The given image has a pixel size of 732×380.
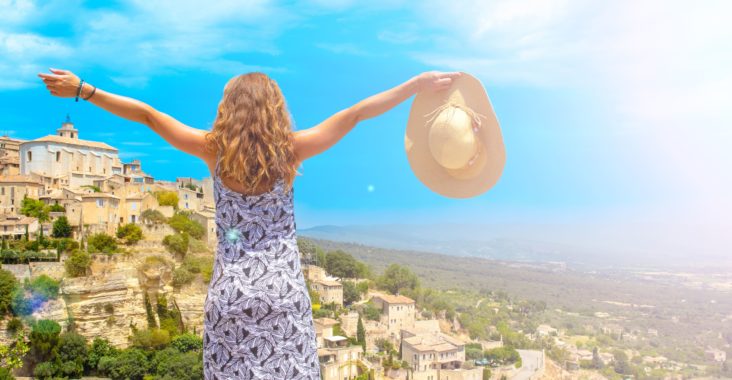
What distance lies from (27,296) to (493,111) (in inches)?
613

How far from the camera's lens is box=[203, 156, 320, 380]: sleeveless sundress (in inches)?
56.7

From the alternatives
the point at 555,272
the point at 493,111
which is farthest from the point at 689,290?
the point at 493,111

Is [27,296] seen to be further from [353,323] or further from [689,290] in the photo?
[689,290]

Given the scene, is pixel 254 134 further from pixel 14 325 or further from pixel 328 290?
pixel 328 290

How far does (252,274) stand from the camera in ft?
4.73

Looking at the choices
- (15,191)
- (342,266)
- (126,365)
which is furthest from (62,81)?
(342,266)

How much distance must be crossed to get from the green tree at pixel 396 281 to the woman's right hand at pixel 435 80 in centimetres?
3117

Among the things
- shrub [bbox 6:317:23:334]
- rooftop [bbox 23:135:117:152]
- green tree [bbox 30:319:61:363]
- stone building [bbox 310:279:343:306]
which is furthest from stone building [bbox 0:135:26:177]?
stone building [bbox 310:279:343:306]

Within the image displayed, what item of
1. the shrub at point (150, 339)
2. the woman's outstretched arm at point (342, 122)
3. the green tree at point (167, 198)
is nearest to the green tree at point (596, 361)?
the green tree at point (167, 198)

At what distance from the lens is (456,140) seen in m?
1.83

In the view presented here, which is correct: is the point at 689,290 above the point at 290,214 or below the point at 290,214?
below

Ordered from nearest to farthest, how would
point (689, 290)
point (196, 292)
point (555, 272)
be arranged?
point (196, 292) → point (689, 290) → point (555, 272)

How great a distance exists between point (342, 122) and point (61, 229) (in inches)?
728

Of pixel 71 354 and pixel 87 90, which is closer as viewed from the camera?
pixel 87 90
